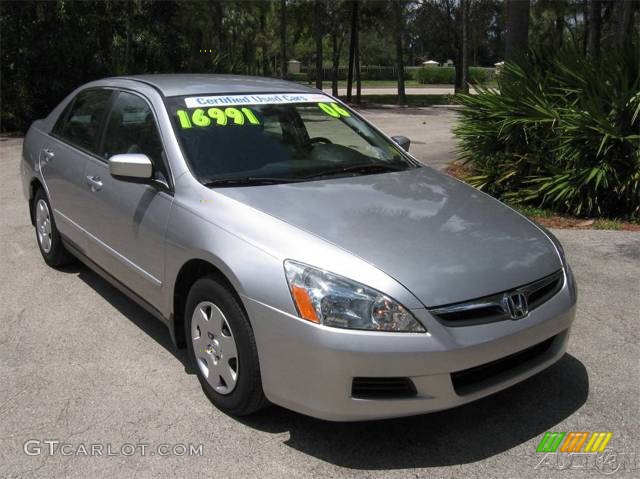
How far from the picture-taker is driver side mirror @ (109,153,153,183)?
3885 millimetres

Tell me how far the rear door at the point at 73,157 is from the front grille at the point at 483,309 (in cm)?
294

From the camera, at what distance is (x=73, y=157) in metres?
5.14

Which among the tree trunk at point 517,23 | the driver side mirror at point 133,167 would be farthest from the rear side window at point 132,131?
the tree trunk at point 517,23

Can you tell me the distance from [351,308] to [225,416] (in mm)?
1039

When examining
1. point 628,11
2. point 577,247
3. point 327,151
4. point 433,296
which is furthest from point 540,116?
point 628,11

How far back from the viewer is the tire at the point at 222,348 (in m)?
3.20

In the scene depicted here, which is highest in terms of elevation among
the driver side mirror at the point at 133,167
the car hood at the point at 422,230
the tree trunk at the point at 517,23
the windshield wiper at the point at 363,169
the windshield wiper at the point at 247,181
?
the tree trunk at the point at 517,23

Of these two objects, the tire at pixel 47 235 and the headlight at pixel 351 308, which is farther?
the tire at pixel 47 235

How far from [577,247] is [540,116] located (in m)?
2.18

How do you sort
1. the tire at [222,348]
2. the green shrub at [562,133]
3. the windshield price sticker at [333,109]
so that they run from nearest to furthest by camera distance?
1. the tire at [222,348]
2. the windshield price sticker at [333,109]
3. the green shrub at [562,133]

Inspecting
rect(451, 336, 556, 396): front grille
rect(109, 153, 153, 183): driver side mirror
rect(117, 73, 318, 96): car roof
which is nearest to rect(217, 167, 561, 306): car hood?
rect(451, 336, 556, 396): front grille

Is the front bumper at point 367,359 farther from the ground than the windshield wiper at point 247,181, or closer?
closer

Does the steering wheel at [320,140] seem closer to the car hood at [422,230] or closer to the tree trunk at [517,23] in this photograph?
the car hood at [422,230]

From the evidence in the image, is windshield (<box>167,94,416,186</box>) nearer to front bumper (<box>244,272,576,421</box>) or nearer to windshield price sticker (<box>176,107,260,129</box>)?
windshield price sticker (<box>176,107,260,129</box>)
